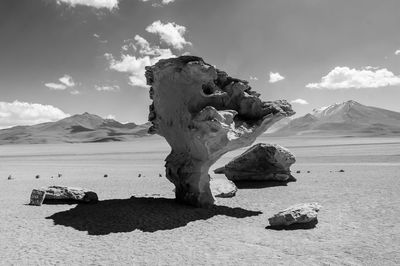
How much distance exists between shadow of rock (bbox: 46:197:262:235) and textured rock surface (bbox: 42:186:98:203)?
1.37ft

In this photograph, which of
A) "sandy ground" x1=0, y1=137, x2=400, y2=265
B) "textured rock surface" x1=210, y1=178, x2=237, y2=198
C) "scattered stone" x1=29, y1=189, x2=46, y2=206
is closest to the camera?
"sandy ground" x1=0, y1=137, x2=400, y2=265

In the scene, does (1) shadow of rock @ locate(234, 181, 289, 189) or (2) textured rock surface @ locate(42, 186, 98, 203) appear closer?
(2) textured rock surface @ locate(42, 186, 98, 203)

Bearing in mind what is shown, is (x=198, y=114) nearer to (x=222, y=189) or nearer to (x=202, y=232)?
(x=202, y=232)

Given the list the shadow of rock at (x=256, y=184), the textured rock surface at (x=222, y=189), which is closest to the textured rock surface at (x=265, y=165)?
the shadow of rock at (x=256, y=184)

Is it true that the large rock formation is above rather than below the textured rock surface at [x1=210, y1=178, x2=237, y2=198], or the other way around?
above

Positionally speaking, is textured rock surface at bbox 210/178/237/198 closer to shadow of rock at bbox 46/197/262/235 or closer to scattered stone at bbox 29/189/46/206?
shadow of rock at bbox 46/197/262/235

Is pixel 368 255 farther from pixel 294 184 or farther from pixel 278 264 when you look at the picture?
pixel 294 184

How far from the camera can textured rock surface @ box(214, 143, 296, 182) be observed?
817 inches

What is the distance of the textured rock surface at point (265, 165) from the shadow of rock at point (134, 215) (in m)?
6.85

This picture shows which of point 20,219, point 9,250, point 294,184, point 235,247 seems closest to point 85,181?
point 20,219

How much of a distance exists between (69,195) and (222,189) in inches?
262

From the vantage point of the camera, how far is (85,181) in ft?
76.7

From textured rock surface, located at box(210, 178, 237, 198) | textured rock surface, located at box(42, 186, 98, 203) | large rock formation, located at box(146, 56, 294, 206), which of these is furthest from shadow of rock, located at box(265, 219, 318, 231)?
textured rock surface, located at box(42, 186, 98, 203)

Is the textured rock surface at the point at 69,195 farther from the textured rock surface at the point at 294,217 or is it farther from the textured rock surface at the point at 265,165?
the textured rock surface at the point at 265,165
